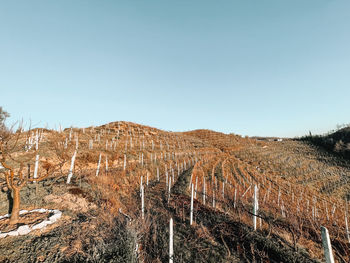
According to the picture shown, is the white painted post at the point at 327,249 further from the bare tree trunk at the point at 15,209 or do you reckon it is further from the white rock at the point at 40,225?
the bare tree trunk at the point at 15,209

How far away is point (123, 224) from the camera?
316 inches

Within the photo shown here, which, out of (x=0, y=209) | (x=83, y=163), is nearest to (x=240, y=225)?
(x=0, y=209)

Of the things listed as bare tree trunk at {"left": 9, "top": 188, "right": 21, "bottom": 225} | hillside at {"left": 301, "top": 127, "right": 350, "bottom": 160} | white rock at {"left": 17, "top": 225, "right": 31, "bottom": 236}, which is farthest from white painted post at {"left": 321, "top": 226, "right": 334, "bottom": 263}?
hillside at {"left": 301, "top": 127, "right": 350, "bottom": 160}

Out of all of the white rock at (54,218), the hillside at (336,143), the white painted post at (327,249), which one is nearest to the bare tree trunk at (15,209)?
the white rock at (54,218)

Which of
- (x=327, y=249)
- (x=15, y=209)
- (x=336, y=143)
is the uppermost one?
(x=336, y=143)

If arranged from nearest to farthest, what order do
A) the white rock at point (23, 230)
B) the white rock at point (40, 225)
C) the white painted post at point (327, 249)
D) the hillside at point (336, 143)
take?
the white painted post at point (327, 249), the white rock at point (23, 230), the white rock at point (40, 225), the hillside at point (336, 143)

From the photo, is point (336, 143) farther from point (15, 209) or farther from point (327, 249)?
point (15, 209)

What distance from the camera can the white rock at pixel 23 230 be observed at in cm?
672

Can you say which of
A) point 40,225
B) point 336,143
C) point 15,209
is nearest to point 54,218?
point 40,225

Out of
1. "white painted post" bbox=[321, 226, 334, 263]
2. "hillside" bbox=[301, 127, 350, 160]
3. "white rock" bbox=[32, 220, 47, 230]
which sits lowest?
"white rock" bbox=[32, 220, 47, 230]

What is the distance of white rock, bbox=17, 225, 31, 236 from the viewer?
6.72 meters

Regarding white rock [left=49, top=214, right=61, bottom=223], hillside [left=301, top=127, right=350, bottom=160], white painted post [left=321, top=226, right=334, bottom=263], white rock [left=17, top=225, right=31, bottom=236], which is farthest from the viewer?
hillside [left=301, top=127, right=350, bottom=160]

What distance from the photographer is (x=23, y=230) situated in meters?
6.82

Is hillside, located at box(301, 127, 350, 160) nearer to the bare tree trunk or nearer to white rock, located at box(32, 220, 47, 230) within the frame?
white rock, located at box(32, 220, 47, 230)
